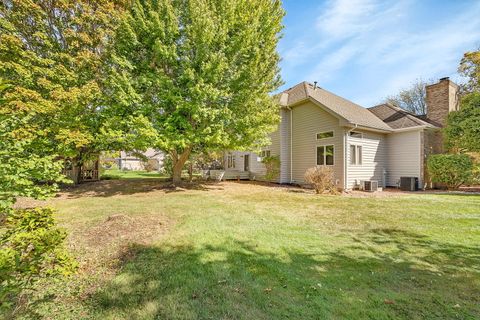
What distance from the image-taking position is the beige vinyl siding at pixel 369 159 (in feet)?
44.2

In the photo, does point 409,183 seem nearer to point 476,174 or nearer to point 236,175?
point 476,174

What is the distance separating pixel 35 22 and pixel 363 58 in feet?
58.7

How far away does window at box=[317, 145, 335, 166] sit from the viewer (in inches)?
544

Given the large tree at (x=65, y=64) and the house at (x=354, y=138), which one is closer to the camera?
the large tree at (x=65, y=64)

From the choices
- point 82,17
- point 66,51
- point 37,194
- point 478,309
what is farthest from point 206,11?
point 478,309

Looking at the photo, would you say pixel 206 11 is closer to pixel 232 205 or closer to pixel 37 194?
pixel 232 205

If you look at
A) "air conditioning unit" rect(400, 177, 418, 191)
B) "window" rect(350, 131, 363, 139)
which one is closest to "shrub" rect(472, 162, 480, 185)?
"air conditioning unit" rect(400, 177, 418, 191)

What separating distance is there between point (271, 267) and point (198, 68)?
10.1 m

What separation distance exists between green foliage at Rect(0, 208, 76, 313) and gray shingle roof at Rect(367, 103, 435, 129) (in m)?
17.6

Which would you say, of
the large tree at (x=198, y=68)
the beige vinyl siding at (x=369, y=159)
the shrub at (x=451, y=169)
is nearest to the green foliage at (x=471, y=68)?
the shrub at (x=451, y=169)

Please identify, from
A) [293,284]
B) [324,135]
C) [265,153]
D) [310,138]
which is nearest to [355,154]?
[324,135]

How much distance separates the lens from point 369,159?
47.8 ft

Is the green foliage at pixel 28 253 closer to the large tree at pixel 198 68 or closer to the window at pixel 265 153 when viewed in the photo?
the large tree at pixel 198 68

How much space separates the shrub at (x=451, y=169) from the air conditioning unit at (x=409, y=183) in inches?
41.3
